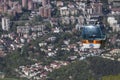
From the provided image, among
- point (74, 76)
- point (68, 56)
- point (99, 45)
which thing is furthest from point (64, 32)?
point (99, 45)

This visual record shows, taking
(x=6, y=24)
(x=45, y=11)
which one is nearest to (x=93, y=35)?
(x=6, y=24)

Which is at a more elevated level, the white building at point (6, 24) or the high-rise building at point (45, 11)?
the high-rise building at point (45, 11)

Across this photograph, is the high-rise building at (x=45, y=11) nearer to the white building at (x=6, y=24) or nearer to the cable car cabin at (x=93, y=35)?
the white building at (x=6, y=24)

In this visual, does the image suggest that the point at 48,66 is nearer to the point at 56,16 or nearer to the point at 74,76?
the point at 74,76

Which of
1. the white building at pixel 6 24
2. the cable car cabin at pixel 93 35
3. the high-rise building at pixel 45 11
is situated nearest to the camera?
the cable car cabin at pixel 93 35

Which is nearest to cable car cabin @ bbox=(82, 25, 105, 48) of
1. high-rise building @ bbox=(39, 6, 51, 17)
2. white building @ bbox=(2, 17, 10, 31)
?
white building @ bbox=(2, 17, 10, 31)

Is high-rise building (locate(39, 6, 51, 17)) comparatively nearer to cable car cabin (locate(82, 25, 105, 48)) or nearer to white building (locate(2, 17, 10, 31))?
white building (locate(2, 17, 10, 31))

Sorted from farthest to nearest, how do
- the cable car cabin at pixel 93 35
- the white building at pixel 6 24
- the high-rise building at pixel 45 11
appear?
the high-rise building at pixel 45 11
the white building at pixel 6 24
the cable car cabin at pixel 93 35

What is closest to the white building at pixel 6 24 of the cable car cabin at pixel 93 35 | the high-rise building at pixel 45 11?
the high-rise building at pixel 45 11
